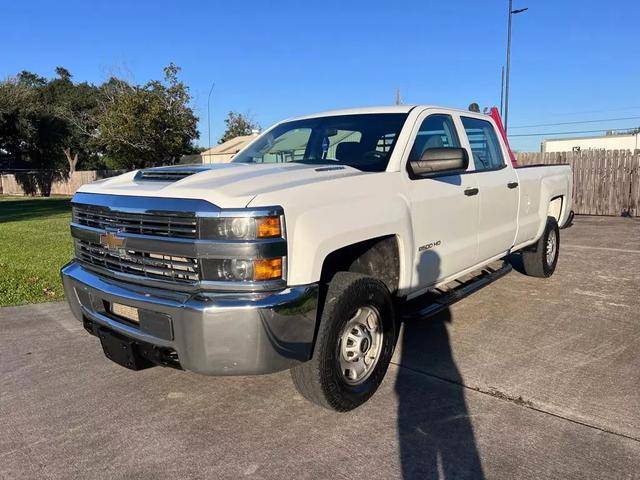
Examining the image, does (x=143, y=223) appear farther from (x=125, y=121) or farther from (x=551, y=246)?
(x=125, y=121)

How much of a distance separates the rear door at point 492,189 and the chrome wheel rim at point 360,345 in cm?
182

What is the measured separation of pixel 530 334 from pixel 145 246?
11.7 feet

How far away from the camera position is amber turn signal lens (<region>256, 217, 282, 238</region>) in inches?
112

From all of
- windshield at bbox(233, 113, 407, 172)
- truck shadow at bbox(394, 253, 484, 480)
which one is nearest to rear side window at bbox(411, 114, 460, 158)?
windshield at bbox(233, 113, 407, 172)

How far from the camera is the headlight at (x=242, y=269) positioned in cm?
284

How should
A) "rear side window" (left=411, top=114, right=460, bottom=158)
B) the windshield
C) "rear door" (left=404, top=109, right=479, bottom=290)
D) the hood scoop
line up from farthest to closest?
"rear side window" (left=411, top=114, right=460, bottom=158)
the windshield
"rear door" (left=404, top=109, right=479, bottom=290)
the hood scoop

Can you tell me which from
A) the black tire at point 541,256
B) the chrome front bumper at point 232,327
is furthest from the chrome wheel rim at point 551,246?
the chrome front bumper at point 232,327

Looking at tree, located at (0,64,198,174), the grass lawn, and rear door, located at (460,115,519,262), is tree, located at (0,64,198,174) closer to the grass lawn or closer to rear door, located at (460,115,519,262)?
the grass lawn

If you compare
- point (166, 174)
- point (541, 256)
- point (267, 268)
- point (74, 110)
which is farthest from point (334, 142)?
point (74, 110)

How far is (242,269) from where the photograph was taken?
286cm

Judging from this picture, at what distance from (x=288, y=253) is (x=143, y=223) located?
0.90 meters

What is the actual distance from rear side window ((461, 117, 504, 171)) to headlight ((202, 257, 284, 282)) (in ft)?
9.57

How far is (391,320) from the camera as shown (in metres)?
3.74

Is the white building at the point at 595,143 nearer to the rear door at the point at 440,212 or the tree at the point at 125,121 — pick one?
the tree at the point at 125,121
